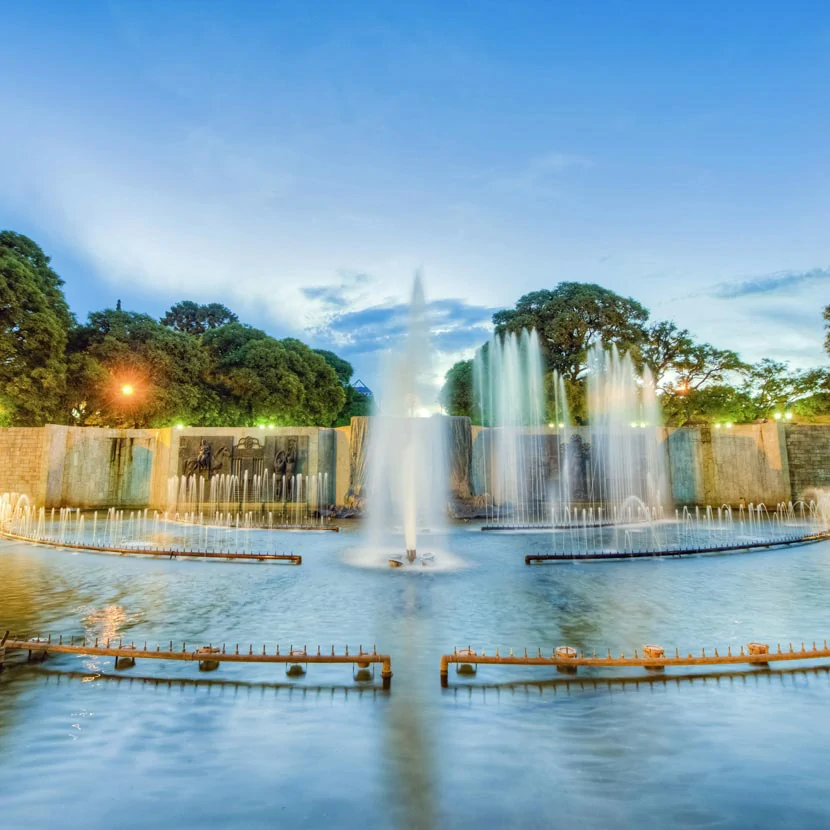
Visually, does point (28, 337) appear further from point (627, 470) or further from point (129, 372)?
point (627, 470)

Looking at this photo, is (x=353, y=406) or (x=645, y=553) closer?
(x=645, y=553)

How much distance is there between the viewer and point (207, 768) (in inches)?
156

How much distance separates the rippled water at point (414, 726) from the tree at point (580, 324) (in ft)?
100

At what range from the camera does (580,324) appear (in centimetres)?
3819

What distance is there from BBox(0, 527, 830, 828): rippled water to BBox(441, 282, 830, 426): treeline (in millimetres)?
30234

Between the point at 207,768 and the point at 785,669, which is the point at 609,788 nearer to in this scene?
the point at 207,768

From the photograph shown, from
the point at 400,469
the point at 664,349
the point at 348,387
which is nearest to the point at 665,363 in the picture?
the point at 664,349

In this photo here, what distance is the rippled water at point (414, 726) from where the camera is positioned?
139 inches

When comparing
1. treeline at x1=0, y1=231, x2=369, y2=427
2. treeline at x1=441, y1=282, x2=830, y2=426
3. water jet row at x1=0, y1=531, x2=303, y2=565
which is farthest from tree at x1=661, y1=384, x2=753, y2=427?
water jet row at x1=0, y1=531, x2=303, y2=565

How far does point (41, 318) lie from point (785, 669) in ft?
110

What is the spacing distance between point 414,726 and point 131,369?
34.4m

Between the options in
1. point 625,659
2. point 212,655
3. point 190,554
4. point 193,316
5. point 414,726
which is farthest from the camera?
point 193,316

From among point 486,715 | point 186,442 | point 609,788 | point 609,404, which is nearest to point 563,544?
point 486,715

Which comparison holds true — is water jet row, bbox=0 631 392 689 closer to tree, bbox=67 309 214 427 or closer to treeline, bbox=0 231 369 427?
treeline, bbox=0 231 369 427
